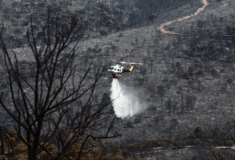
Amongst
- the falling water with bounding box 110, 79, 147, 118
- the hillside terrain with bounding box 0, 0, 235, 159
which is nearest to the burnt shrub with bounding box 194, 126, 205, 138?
the hillside terrain with bounding box 0, 0, 235, 159

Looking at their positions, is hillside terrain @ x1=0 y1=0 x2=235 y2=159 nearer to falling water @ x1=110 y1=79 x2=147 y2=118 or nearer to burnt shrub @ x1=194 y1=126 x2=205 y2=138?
burnt shrub @ x1=194 y1=126 x2=205 y2=138

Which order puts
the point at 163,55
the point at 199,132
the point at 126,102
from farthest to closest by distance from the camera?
the point at 163,55
the point at 126,102
the point at 199,132

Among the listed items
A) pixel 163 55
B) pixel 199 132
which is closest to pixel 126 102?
pixel 199 132

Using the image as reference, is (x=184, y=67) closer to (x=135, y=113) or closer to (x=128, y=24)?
(x=135, y=113)

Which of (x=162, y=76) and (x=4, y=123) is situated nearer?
(x=4, y=123)

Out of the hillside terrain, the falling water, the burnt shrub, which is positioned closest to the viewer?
the burnt shrub

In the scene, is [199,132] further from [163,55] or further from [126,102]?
[163,55]

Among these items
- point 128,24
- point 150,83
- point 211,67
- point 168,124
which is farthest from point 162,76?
point 128,24

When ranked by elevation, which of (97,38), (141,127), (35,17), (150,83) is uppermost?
(35,17)

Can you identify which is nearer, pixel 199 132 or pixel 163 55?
pixel 199 132
